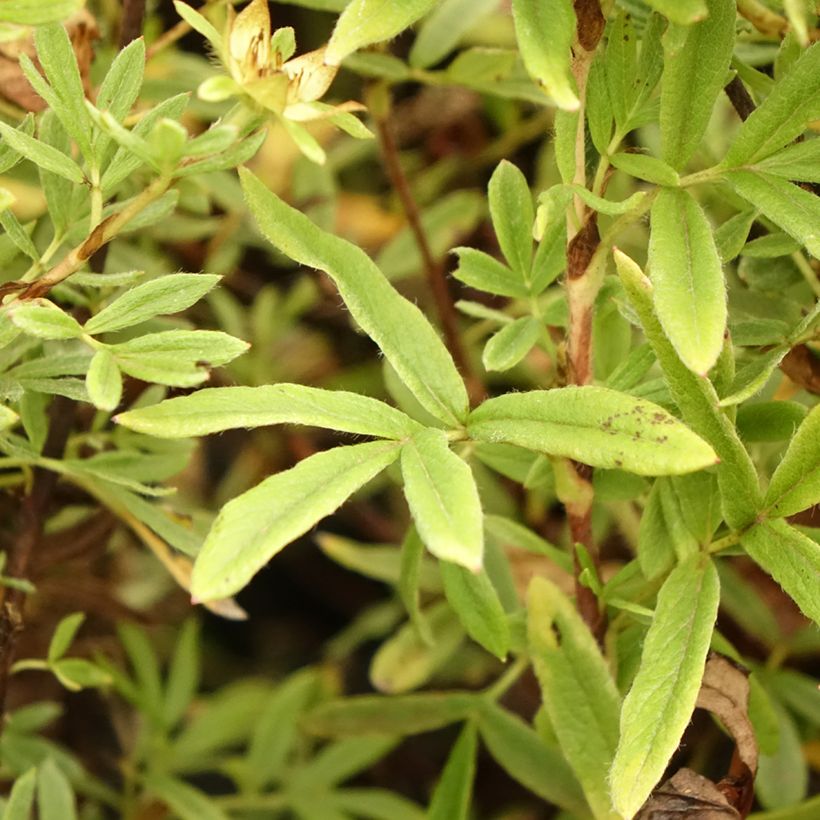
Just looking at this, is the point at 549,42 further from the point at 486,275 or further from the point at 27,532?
the point at 27,532

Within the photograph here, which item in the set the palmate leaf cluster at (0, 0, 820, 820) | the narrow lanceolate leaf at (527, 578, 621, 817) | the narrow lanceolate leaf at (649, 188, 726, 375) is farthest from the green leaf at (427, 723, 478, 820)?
the narrow lanceolate leaf at (649, 188, 726, 375)

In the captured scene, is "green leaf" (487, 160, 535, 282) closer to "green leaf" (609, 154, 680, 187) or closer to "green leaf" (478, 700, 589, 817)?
"green leaf" (609, 154, 680, 187)

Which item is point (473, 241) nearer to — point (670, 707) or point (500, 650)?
point (500, 650)

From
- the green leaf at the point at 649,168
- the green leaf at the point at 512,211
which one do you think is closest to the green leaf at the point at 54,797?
the green leaf at the point at 512,211

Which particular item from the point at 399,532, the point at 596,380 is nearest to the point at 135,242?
the point at 399,532

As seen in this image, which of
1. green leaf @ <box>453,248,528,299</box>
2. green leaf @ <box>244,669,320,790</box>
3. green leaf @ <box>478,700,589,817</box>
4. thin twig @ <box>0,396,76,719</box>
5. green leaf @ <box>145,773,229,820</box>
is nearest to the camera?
green leaf @ <box>453,248,528,299</box>

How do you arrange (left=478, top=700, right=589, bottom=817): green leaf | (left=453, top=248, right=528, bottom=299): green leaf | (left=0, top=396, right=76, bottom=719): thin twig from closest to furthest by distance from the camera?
(left=453, top=248, right=528, bottom=299): green leaf < (left=0, top=396, right=76, bottom=719): thin twig < (left=478, top=700, right=589, bottom=817): green leaf
